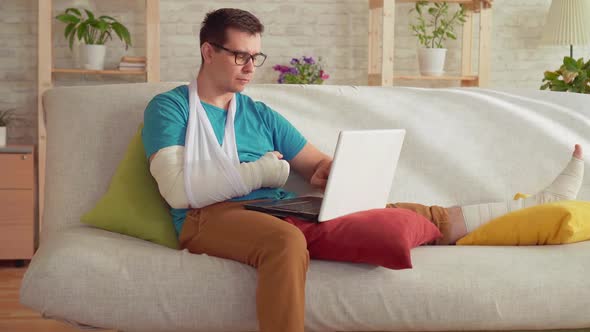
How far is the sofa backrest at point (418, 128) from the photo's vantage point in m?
2.61

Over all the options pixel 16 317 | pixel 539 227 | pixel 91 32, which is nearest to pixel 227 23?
pixel 539 227

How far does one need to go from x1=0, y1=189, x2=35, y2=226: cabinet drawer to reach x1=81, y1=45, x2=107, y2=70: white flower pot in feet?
2.85

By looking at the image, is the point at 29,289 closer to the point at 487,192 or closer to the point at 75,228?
the point at 75,228

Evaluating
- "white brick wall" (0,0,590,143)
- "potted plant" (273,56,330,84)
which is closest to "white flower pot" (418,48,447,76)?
"white brick wall" (0,0,590,143)

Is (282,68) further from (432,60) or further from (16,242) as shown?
(16,242)

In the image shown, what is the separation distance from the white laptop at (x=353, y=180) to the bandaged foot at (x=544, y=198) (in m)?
0.37

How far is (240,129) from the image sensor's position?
8.18 ft

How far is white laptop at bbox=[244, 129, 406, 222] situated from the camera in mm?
2014

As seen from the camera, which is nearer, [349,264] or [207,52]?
[349,264]

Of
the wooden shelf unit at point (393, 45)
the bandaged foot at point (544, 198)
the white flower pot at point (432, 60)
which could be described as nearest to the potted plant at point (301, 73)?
the wooden shelf unit at point (393, 45)

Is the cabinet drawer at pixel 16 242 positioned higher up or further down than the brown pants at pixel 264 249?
further down

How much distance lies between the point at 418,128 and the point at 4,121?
280cm

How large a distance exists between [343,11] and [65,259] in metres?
3.53

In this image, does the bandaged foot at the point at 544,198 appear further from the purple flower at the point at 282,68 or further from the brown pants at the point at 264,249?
the purple flower at the point at 282,68
